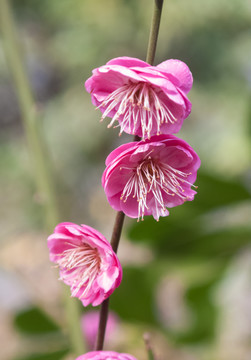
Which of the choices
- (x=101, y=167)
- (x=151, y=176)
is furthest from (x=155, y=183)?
(x=101, y=167)

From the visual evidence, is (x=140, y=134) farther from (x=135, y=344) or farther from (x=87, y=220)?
(x=87, y=220)

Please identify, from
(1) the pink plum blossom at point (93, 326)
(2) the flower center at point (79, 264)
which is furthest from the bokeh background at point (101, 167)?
(2) the flower center at point (79, 264)

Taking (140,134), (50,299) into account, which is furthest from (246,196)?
(50,299)

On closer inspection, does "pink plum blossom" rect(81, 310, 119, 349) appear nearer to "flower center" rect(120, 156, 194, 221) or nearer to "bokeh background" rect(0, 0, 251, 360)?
"bokeh background" rect(0, 0, 251, 360)

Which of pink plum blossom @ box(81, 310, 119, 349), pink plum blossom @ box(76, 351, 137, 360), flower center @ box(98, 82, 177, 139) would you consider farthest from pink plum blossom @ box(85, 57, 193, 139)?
pink plum blossom @ box(81, 310, 119, 349)

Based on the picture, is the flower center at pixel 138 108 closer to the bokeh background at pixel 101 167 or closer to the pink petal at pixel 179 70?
the pink petal at pixel 179 70

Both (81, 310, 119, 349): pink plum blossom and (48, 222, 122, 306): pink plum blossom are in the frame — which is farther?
(81, 310, 119, 349): pink plum blossom

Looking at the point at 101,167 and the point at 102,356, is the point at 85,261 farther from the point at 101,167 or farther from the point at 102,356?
the point at 101,167
